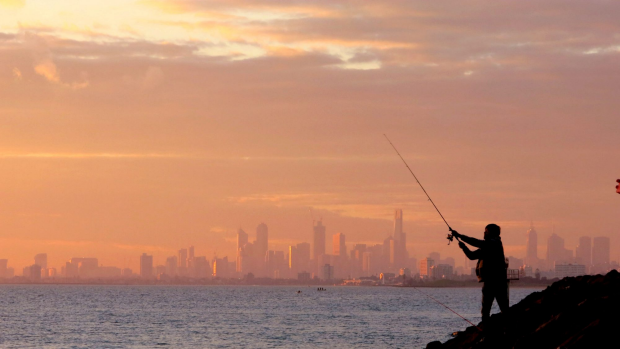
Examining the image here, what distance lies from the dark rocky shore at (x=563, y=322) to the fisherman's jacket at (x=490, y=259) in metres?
1.31

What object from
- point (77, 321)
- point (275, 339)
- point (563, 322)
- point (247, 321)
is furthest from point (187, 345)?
point (563, 322)

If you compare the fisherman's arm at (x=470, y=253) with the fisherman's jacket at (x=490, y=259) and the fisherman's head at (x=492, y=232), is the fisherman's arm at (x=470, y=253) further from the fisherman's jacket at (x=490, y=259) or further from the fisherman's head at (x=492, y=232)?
the fisherman's head at (x=492, y=232)

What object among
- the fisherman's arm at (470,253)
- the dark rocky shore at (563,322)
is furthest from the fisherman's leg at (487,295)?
the dark rocky shore at (563,322)

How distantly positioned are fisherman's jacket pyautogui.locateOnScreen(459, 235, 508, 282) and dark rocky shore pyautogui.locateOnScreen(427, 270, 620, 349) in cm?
131

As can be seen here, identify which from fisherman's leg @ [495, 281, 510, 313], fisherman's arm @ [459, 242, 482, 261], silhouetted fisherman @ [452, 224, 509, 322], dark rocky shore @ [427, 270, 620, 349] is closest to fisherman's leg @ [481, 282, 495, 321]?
silhouetted fisherman @ [452, 224, 509, 322]

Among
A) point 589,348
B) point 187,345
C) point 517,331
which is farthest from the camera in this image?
point 187,345

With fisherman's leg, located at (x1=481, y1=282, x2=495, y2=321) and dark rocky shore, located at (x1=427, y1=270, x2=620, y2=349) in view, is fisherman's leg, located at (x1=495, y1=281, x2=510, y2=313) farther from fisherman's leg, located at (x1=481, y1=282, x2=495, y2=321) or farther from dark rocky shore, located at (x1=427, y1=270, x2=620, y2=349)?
dark rocky shore, located at (x1=427, y1=270, x2=620, y2=349)

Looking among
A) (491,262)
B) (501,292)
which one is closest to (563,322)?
(501,292)

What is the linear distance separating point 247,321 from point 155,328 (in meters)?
11.2

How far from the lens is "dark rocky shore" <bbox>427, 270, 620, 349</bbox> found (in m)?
16.5

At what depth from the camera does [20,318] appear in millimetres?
91938

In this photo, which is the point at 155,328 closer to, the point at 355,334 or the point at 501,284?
the point at 355,334

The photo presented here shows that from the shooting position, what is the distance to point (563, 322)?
20203mm

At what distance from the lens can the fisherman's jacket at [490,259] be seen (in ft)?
54.9
